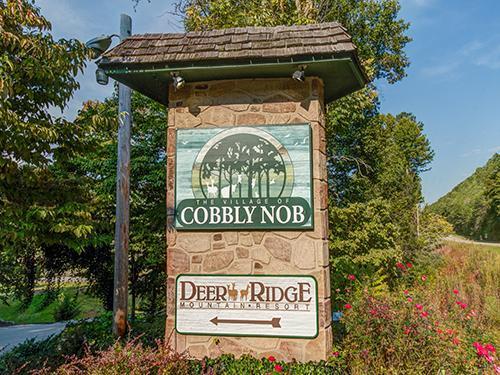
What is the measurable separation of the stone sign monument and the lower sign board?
0.01 m

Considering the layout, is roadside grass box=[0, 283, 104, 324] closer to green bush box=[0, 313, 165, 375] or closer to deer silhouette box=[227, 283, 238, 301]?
green bush box=[0, 313, 165, 375]

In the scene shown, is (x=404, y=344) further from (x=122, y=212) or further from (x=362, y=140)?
(x=362, y=140)

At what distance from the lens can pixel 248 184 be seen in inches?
A: 166

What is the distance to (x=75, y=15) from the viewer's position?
657cm

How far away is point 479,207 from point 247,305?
39871mm

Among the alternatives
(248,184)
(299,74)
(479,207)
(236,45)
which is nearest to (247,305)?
(248,184)

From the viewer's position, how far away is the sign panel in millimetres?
4121

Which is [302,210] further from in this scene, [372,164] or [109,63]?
[372,164]

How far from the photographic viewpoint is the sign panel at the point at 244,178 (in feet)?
13.5

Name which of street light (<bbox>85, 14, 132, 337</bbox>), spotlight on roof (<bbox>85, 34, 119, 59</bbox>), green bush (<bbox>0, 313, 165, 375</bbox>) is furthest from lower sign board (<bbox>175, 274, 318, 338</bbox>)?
spotlight on roof (<bbox>85, 34, 119, 59</bbox>)

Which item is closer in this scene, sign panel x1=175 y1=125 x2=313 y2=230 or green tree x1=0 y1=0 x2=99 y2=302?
green tree x1=0 y1=0 x2=99 y2=302

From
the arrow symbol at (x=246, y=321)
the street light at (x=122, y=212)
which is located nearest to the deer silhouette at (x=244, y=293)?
the arrow symbol at (x=246, y=321)

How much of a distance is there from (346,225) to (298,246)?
22.8 ft

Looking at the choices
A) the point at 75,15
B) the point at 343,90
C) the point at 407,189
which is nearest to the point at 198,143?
the point at 343,90
